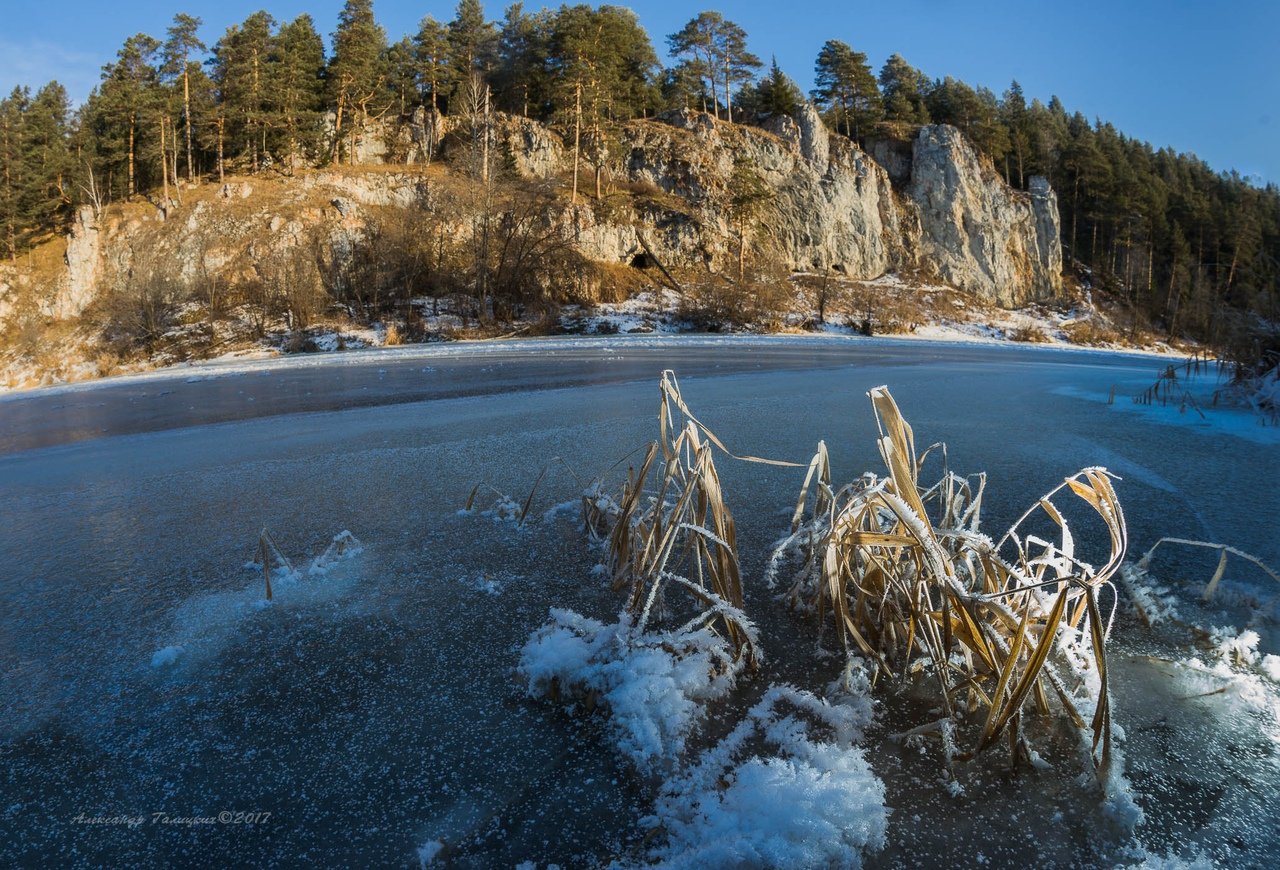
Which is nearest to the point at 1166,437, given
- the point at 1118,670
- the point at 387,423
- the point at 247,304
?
the point at 1118,670

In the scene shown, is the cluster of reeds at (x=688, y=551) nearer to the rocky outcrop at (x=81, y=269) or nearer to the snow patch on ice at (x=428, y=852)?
the snow patch on ice at (x=428, y=852)

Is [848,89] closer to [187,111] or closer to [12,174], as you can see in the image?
[187,111]

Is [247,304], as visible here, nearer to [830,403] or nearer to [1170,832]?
[830,403]

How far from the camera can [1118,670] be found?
1752mm

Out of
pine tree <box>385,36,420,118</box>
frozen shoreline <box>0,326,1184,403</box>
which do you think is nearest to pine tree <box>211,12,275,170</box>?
pine tree <box>385,36,420,118</box>

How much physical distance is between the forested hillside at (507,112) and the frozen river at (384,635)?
32.8 m

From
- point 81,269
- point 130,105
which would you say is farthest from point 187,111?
point 81,269

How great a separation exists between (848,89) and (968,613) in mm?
55424

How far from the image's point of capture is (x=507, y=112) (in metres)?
42.7

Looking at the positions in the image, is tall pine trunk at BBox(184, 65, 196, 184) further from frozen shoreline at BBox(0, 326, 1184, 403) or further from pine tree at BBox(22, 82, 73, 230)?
frozen shoreline at BBox(0, 326, 1184, 403)

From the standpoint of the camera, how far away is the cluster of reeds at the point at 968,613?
138cm

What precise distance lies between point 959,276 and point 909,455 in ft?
154

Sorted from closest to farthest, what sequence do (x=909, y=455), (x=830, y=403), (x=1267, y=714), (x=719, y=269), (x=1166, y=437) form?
1. (x=1267, y=714)
2. (x=909, y=455)
3. (x=1166, y=437)
4. (x=830, y=403)
5. (x=719, y=269)

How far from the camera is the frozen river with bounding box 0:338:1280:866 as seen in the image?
125 centimetres
